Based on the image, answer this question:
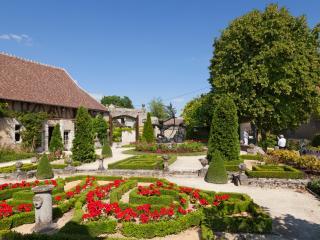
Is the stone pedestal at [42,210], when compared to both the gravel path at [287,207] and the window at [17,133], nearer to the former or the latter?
Answer: the gravel path at [287,207]

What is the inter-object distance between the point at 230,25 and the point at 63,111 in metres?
19.8

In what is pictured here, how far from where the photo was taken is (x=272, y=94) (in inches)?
1035

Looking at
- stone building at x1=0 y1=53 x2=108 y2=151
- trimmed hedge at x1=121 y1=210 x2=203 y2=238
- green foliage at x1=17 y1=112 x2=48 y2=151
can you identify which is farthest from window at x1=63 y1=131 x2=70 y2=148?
trimmed hedge at x1=121 y1=210 x2=203 y2=238

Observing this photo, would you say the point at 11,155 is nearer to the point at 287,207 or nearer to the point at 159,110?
the point at 287,207

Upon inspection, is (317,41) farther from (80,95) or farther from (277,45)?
(80,95)

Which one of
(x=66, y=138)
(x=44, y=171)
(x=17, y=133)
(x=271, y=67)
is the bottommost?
(x=44, y=171)

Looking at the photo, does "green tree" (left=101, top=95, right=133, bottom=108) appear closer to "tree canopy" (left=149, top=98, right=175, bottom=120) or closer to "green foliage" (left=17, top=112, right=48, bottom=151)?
"tree canopy" (left=149, top=98, right=175, bottom=120)

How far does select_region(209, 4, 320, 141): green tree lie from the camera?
2514 centimetres

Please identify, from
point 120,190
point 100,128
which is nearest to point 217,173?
point 120,190

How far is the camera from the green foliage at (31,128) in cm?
2468

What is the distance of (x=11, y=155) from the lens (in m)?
22.5

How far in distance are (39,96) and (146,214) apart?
882 inches

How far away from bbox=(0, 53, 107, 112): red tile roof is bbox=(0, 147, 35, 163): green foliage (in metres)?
4.32

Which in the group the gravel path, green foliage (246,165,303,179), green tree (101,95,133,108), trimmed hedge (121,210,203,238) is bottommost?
the gravel path
